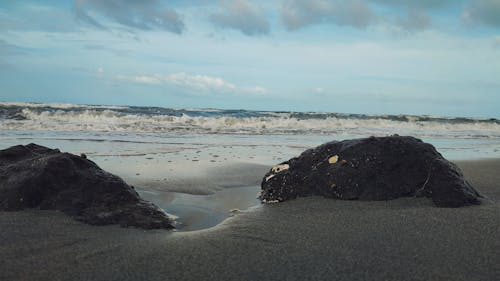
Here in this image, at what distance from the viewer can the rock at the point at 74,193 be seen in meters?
3.28

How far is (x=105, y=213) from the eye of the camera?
3.26m

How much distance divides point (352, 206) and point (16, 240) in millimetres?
2549

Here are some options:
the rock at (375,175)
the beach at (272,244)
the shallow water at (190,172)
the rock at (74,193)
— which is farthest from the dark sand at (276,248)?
the shallow water at (190,172)

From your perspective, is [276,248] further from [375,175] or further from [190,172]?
[190,172]

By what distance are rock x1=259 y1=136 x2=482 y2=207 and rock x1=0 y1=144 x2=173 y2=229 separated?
139cm

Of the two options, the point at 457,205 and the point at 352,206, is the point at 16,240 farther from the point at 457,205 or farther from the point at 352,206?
the point at 457,205

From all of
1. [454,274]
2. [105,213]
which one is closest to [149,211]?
[105,213]

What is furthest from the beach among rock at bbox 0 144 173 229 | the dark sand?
rock at bbox 0 144 173 229

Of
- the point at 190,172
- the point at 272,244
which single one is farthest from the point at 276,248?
the point at 190,172

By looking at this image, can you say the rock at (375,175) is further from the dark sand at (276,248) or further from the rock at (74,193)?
the rock at (74,193)

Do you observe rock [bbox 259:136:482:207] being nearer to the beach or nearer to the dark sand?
the beach

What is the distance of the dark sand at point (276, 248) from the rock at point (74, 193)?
0.49ft

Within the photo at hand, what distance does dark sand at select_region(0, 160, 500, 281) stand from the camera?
7.47 feet

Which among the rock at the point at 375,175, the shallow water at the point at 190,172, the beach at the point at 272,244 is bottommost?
the shallow water at the point at 190,172
